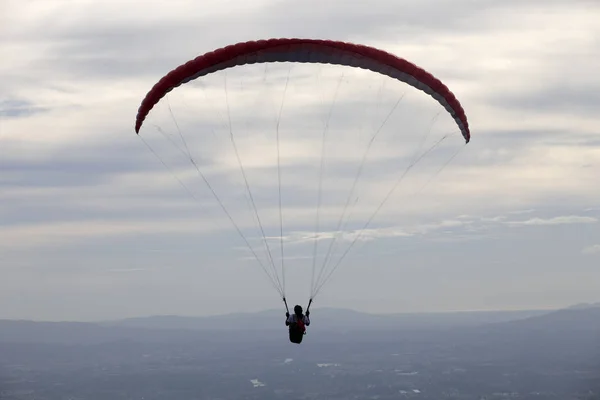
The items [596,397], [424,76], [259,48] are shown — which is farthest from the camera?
[596,397]

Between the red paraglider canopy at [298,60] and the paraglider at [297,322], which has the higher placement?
the red paraglider canopy at [298,60]

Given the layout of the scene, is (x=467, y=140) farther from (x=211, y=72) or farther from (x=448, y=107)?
(x=211, y=72)

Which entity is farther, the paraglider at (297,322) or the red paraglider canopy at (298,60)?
the paraglider at (297,322)

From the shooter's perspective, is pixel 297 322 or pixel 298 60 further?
pixel 297 322

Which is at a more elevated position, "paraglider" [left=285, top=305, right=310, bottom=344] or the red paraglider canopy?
the red paraglider canopy

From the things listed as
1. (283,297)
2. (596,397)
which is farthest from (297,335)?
(596,397)

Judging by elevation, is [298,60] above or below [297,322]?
above

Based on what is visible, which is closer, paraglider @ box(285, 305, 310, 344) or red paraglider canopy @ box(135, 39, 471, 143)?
red paraglider canopy @ box(135, 39, 471, 143)

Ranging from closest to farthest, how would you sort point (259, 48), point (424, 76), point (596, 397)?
point (259, 48)
point (424, 76)
point (596, 397)
